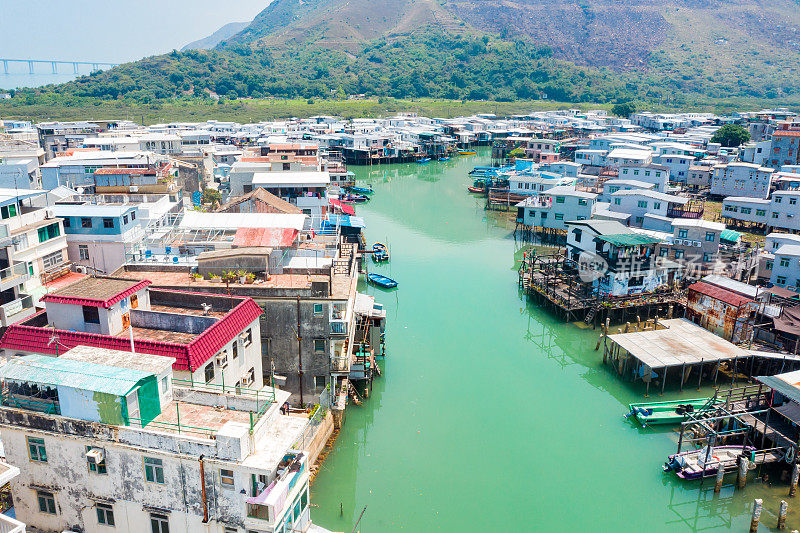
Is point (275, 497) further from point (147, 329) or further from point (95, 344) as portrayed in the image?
point (147, 329)

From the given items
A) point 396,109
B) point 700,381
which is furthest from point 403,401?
point 396,109

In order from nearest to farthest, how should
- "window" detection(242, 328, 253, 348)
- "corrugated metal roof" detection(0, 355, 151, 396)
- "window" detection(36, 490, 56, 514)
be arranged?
"corrugated metal roof" detection(0, 355, 151, 396)
"window" detection(36, 490, 56, 514)
"window" detection(242, 328, 253, 348)

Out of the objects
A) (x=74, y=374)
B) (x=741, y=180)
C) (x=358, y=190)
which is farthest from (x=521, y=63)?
(x=74, y=374)

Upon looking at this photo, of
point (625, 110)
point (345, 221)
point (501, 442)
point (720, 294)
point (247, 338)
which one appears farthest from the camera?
point (625, 110)

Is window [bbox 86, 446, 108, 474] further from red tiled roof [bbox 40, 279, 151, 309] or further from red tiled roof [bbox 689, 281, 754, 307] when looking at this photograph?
red tiled roof [bbox 689, 281, 754, 307]

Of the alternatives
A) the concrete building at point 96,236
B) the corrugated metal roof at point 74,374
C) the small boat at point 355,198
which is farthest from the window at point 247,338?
the small boat at point 355,198

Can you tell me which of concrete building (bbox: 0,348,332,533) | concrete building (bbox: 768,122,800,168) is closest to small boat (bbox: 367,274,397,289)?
concrete building (bbox: 0,348,332,533)
